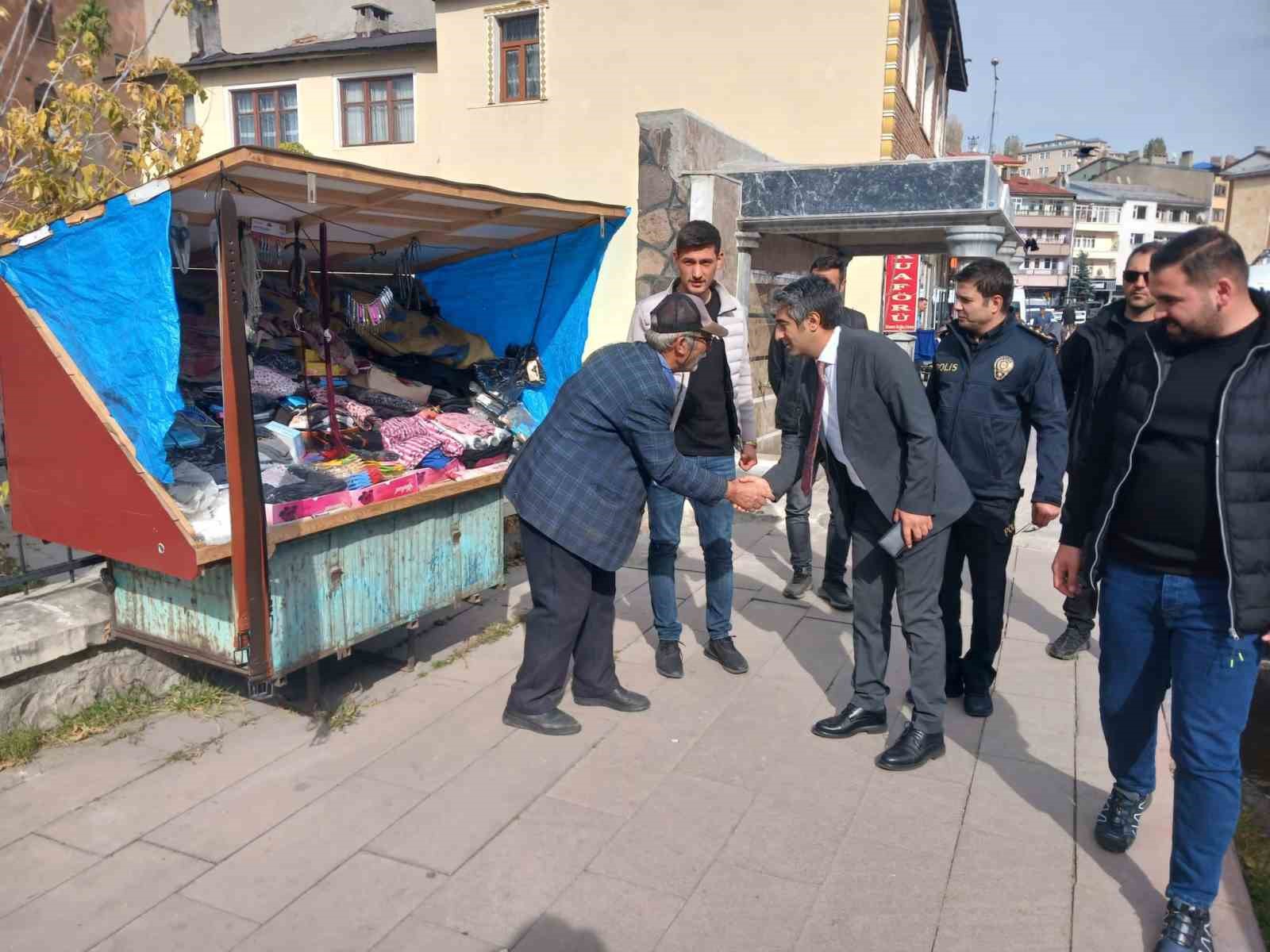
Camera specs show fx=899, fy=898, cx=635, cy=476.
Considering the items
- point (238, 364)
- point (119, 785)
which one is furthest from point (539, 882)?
point (238, 364)

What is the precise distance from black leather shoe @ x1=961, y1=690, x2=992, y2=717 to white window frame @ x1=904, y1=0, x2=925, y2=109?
40.3 feet

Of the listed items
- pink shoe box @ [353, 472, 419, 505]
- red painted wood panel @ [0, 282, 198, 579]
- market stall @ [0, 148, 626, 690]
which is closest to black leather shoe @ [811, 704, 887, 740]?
market stall @ [0, 148, 626, 690]

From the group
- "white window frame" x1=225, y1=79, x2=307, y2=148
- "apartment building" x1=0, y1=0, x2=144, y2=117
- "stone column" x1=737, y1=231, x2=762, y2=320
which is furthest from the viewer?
"white window frame" x1=225, y1=79, x2=307, y2=148

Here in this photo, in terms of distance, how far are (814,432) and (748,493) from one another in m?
0.37

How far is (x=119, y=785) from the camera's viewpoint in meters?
3.27

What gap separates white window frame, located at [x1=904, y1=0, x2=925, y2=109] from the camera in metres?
13.7

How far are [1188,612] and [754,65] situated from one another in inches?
533

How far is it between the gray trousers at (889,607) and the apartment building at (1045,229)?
63.2m

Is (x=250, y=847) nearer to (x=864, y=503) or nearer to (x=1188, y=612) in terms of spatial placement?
(x=864, y=503)

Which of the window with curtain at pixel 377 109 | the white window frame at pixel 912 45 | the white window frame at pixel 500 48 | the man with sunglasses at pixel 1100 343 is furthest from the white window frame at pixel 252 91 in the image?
the man with sunglasses at pixel 1100 343

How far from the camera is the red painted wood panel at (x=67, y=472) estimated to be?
10.8 feet

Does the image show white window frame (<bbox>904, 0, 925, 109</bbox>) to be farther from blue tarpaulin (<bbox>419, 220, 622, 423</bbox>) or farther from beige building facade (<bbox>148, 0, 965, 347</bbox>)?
blue tarpaulin (<bbox>419, 220, 622, 423</bbox>)

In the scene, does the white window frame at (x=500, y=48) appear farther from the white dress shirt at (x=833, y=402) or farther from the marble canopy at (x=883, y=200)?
the white dress shirt at (x=833, y=402)

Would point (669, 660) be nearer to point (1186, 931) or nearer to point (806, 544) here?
point (806, 544)
